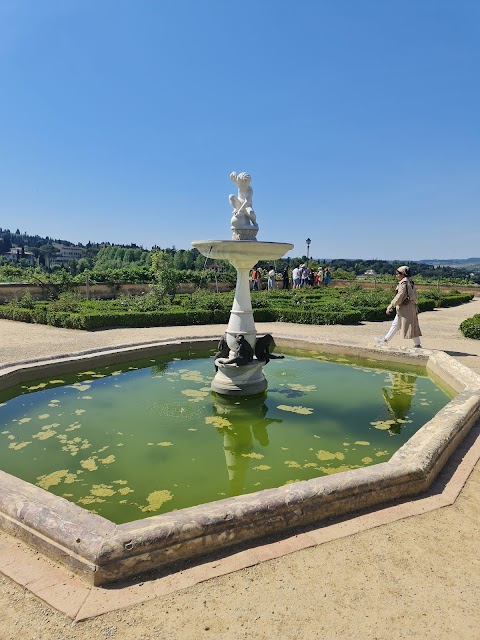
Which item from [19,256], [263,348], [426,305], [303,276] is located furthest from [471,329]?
[19,256]

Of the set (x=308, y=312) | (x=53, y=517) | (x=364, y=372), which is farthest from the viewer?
(x=308, y=312)

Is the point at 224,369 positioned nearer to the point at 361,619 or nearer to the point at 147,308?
the point at 361,619

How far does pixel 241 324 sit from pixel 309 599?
4.46m

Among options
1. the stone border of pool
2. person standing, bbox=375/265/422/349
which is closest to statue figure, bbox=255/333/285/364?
the stone border of pool

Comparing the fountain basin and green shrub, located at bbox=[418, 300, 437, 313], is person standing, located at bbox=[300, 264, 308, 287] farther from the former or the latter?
the fountain basin

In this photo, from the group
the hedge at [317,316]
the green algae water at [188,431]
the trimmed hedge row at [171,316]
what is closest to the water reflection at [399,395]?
the green algae water at [188,431]

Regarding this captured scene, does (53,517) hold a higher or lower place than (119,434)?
higher

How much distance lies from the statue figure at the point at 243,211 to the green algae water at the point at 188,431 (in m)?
2.35

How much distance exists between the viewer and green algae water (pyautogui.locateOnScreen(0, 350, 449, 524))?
3949mm

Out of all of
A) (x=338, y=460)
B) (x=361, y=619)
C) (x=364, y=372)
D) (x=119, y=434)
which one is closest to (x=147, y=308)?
(x=364, y=372)

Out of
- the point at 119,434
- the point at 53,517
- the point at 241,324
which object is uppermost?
the point at 241,324

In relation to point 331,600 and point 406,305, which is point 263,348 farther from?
point 331,600

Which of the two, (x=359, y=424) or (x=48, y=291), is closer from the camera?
(x=359, y=424)

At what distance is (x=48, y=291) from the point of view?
65.3 ft
